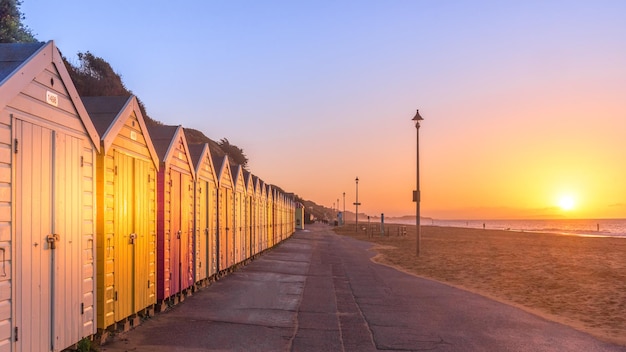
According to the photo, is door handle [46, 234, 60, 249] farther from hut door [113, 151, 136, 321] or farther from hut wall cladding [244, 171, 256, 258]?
hut wall cladding [244, 171, 256, 258]

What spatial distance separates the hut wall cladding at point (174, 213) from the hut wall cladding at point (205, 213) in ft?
1.94

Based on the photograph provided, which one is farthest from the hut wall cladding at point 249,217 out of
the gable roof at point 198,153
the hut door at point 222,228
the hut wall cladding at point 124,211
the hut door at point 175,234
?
the hut wall cladding at point 124,211

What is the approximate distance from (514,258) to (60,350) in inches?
1037

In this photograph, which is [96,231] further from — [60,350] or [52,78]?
[52,78]

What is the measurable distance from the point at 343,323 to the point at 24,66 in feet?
23.0

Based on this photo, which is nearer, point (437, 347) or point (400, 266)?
point (437, 347)

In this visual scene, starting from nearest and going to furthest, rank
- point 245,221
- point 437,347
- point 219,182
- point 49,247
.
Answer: point 49,247
point 437,347
point 219,182
point 245,221

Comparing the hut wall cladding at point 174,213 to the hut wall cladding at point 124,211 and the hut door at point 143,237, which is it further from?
the hut door at point 143,237

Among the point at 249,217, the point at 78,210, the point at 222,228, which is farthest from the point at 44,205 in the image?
the point at 249,217

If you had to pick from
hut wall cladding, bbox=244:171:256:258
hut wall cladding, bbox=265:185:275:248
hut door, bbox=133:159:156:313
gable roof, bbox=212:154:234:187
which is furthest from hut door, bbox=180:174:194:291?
hut wall cladding, bbox=265:185:275:248

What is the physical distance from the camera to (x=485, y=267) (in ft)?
79.0

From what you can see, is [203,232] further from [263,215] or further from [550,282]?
[263,215]

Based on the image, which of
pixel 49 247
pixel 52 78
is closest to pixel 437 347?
pixel 49 247

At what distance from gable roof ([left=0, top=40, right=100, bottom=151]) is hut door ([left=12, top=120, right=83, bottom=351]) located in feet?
1.26
